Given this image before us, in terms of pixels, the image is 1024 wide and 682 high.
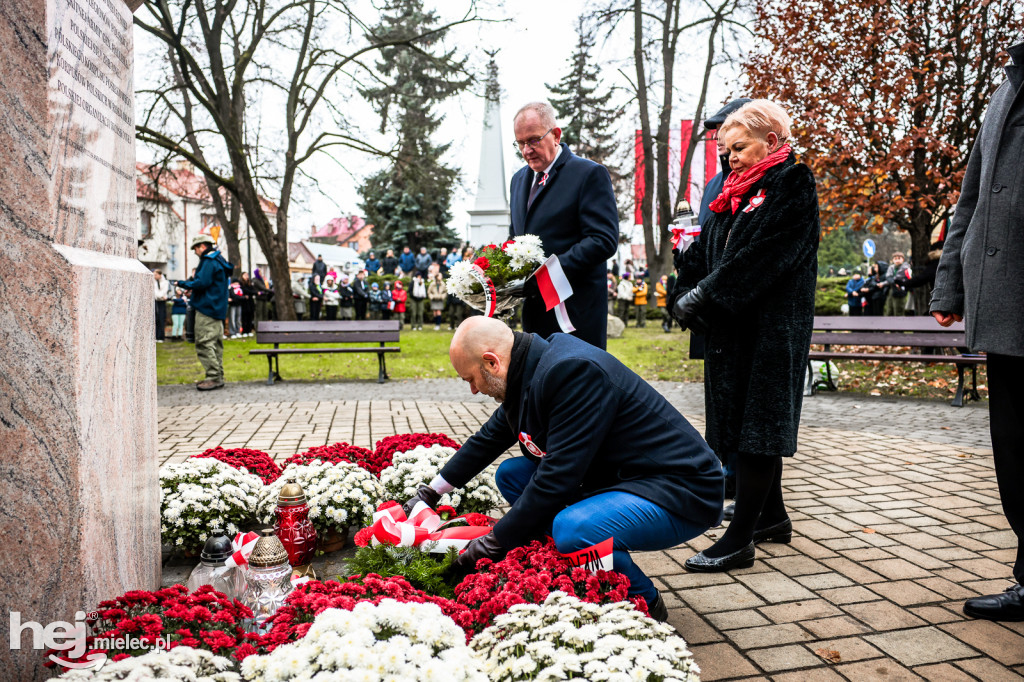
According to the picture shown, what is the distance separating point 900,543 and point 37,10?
14.1 feet

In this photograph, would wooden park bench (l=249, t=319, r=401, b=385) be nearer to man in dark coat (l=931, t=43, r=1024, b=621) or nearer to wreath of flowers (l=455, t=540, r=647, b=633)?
wreath of flowers (l=455, t=540, r=647, b=633)

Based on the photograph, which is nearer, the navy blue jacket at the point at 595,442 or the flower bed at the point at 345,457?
the navy blue jacket at the point at 595,442

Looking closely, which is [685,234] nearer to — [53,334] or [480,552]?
[480,552]

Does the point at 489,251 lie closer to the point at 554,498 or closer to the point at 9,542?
the point at 554,498

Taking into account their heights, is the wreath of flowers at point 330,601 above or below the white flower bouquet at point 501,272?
below

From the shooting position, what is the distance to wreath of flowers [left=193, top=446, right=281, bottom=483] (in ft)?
14.3

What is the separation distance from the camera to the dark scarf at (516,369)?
276cm

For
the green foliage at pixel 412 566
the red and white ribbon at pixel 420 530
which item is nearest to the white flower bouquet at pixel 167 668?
the green foliage at pixel 412 566

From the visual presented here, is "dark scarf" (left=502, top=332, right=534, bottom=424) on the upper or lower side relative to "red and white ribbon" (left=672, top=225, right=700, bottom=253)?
lower

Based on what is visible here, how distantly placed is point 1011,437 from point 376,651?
2.70m

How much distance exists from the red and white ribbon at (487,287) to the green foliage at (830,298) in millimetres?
23481

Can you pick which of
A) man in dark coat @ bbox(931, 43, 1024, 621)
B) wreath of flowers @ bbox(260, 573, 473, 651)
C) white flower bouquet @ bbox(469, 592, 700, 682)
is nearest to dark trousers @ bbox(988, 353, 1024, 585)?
man in dark coat @ bbox(931, 43, 1024, 621)

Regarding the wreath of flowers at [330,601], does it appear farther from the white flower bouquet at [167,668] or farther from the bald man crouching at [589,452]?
the bald man crouching at [589,452]

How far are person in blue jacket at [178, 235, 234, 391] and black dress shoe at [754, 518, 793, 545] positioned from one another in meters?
8.09
